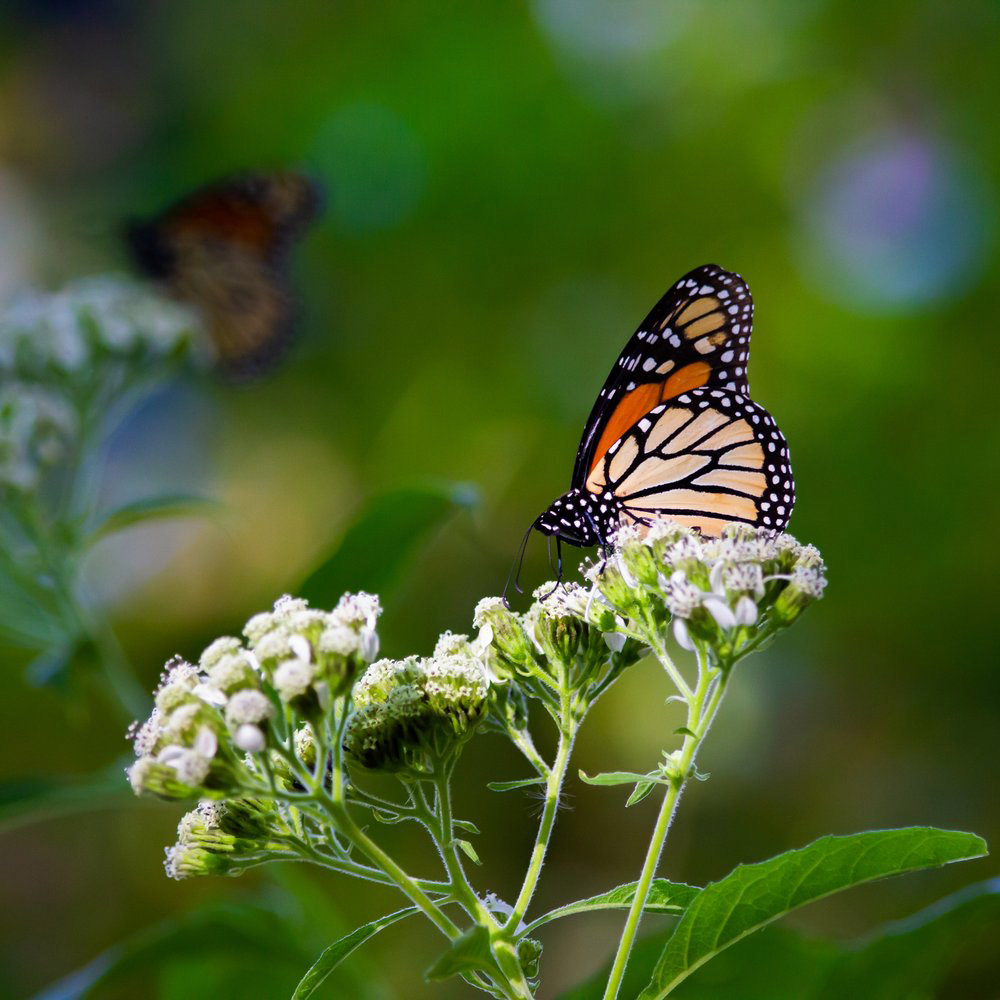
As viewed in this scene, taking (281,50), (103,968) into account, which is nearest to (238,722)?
(103,968)

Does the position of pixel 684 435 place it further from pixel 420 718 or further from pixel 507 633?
pixel 420 718

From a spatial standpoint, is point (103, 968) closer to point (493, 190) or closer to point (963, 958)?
point (963, 958)

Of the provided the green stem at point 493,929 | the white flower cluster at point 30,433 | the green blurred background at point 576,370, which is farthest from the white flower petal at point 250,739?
the green blurred background at point 576,370

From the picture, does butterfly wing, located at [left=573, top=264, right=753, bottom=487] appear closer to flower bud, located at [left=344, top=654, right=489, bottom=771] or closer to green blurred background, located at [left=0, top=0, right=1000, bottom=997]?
flower bud, located at [left=344, top=654, right=489, bottom=771]

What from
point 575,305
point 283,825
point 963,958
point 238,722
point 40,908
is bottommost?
point 963,958

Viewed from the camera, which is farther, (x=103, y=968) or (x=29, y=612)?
(x=29, y=612)

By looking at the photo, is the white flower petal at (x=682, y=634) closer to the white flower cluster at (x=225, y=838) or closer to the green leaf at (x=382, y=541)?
the white flower cluster at (x=225, y=838)
